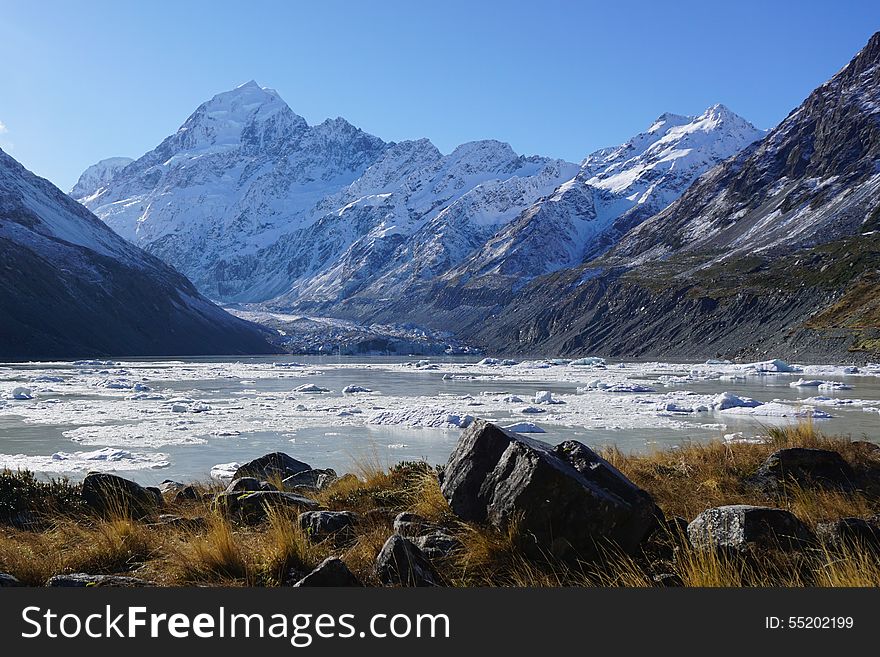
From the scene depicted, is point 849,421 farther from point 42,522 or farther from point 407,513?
point 42,522

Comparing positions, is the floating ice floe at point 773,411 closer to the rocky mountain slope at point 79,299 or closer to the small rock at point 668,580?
the small rock at point 668,580

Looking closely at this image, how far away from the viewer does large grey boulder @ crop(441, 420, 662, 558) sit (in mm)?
5527

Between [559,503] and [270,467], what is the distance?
9621 millimetres

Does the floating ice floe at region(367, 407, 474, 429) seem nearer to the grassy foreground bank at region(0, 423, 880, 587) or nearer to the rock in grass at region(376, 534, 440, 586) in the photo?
the grassy foreground bank at region(0, 423, 880, 587)

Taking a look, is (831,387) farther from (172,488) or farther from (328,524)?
(328,524)

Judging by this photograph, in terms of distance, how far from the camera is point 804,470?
8.38 m

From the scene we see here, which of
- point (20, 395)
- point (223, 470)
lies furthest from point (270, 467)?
point (20, 395)

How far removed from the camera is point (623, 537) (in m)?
5.57

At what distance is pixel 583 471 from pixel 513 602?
1939mm

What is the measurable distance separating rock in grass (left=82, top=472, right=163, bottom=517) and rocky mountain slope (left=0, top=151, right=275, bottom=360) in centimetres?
13155

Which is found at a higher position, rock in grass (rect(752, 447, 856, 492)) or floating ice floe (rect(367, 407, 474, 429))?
rock in grass (rect(752, 447, 856, 492))

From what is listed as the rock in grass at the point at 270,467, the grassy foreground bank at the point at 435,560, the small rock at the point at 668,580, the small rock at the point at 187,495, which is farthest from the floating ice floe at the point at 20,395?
the small rock at the point at 668,580

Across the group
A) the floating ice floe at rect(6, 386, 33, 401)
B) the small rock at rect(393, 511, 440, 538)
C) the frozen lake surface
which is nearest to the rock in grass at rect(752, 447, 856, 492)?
the small rock at rect(393, 511, 440, 538)

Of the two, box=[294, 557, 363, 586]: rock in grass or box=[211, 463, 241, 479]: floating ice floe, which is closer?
box=[294, 557, 363, 586]: rock in grass
